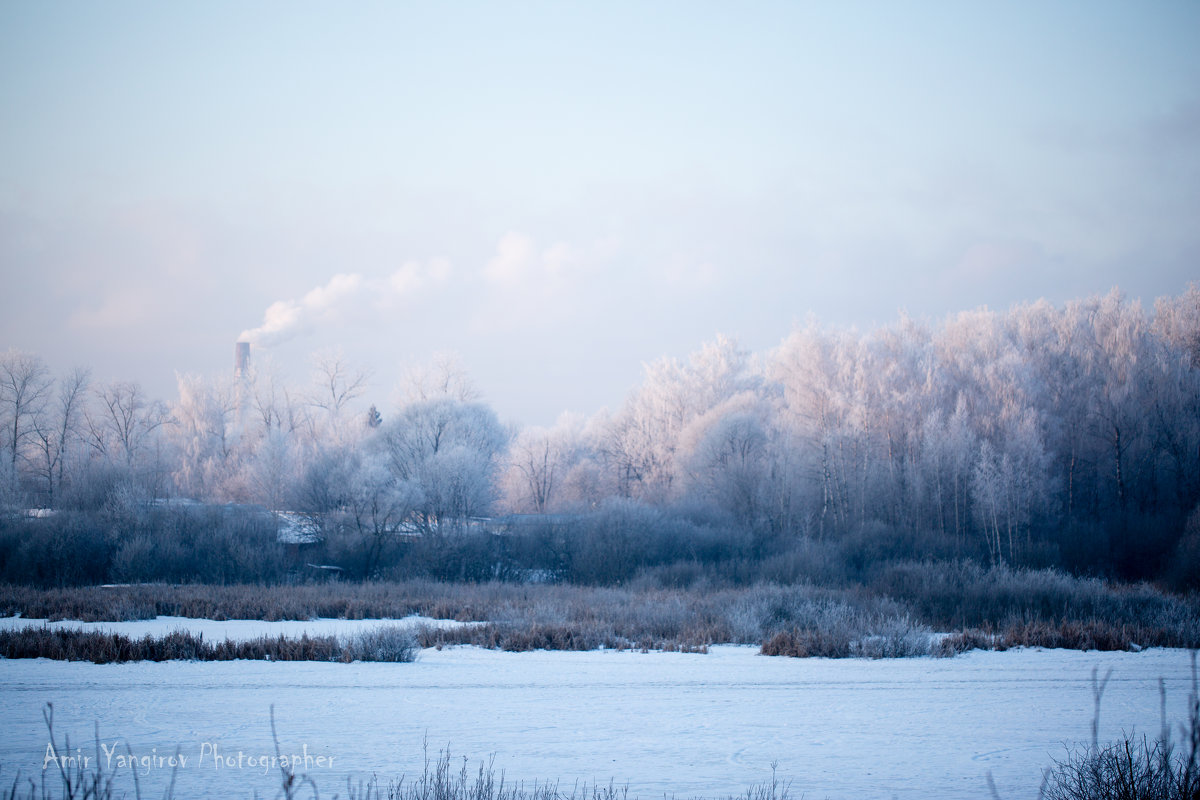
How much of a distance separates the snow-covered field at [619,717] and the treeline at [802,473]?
64.9 feet

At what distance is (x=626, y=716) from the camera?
888 centimetres

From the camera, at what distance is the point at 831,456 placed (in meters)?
41.1

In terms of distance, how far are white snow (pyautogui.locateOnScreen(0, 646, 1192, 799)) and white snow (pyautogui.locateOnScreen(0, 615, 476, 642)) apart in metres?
3.79

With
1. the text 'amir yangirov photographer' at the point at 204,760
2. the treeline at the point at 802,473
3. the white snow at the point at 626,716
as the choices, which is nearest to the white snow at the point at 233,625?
the white snow at the point at 626,716

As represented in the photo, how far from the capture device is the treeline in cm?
3269

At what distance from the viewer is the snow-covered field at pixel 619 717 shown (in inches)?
261

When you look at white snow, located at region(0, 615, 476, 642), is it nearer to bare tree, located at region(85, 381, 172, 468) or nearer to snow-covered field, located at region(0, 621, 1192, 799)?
snow-covered field, located at region(0, 621, 1192, 799)

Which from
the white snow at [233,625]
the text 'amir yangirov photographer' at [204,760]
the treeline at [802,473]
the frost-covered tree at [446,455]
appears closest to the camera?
the text 'amir yangirov photographer' at [204,760]

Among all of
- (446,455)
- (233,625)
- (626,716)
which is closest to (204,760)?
(626,716)

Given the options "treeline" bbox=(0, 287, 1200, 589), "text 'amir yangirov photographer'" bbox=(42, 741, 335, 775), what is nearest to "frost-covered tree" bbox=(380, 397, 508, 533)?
"treeline" bbox=(0, 287, 1200, 589)

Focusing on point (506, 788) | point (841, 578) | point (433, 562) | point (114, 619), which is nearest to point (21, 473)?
point (433, 562)

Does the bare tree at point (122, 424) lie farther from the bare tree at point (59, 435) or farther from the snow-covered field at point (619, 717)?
the snow-covered field at point (619, 717)

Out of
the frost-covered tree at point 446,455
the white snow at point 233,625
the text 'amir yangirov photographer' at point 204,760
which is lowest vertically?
the white snow at point 233,625

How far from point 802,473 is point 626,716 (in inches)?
1299
